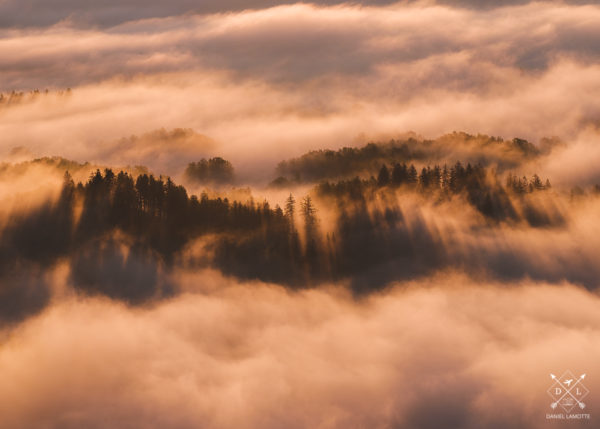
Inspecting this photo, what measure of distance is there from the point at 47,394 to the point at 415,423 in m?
113

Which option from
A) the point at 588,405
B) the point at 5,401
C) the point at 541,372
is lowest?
the point at 588,405

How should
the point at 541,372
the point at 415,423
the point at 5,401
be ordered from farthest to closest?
the point at 541,372
the point at 5,401
the point at 415,423

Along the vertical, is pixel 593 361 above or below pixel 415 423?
above

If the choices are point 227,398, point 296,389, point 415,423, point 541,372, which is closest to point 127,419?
point 227,398

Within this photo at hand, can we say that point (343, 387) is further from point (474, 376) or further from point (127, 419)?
point (127, 419)

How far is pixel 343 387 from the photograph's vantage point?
19562 centimetres

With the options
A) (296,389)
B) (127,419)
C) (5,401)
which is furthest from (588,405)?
(5,401)

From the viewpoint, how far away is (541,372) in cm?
19512

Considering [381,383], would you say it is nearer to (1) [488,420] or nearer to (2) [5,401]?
(1) [488,420]

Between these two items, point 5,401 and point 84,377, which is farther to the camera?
point 84,377

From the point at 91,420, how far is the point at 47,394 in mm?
22294

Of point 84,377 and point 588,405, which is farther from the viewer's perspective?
point 84,377

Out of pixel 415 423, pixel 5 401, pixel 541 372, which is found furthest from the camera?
pixel 541 372

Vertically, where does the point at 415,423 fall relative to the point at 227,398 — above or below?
below
